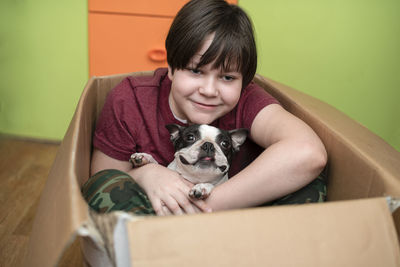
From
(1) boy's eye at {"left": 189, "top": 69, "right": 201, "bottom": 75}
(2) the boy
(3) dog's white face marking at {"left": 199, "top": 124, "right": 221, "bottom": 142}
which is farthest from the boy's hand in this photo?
(1) boy's eye at {"left": 189, "top": 69, "right": 201, "bottom": 75}

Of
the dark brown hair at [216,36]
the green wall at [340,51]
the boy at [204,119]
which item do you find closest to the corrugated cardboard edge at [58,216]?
the boy at [204,119]

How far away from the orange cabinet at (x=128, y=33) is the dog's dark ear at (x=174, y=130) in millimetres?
767

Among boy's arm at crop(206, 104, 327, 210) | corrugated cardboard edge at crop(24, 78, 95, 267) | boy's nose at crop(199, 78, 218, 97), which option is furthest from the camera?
boy's nose at crop(199, 78, 218, 97)

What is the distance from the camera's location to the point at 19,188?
4.54 feet

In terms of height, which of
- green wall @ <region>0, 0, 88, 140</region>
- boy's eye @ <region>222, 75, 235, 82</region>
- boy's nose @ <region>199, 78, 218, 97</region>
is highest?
boy's eye @ <region>222, 75, 235, 82</region>

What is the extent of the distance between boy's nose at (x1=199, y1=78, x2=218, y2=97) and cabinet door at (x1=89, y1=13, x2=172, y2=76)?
0.81 meters

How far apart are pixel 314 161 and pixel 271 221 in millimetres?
301

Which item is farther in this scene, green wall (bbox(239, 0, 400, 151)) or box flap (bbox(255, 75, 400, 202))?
green wall (bbox(239, 0, 400, 151))

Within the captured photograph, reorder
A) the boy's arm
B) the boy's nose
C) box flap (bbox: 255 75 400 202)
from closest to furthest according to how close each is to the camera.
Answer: box flap (bbox: 255 75 400 202), the boy's arm, the boy's nose

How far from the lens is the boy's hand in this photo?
77 centimetres

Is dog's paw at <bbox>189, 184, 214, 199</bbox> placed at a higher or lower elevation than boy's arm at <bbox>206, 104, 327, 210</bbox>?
lower

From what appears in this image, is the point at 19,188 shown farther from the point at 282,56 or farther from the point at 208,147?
the point at 282,56

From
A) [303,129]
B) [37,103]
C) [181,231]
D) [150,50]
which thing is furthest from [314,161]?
[37,103]

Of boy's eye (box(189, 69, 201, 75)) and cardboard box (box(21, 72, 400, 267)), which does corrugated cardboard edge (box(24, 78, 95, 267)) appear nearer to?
cardboard box (box(21, 72, 400, 267))
